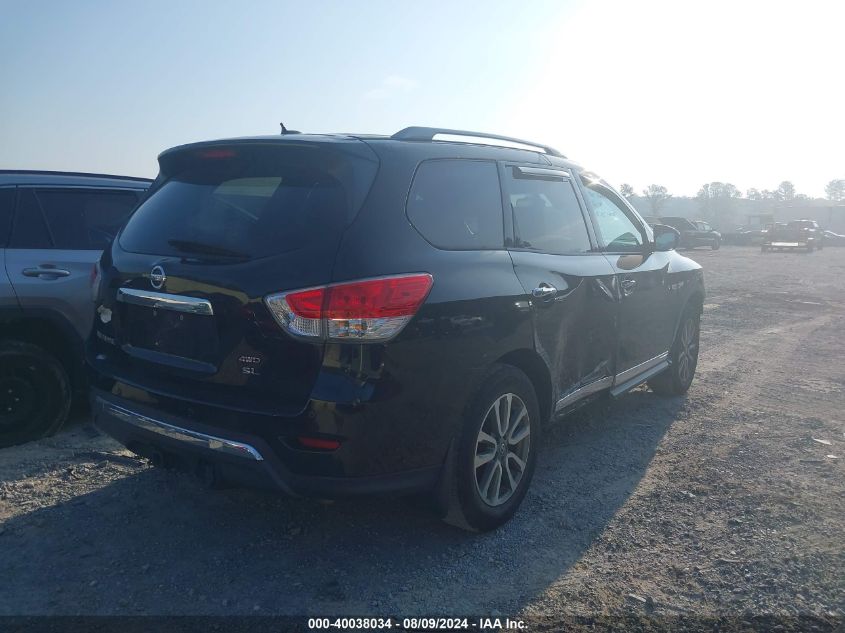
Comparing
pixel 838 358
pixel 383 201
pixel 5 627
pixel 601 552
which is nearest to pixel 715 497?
pixel 601 552

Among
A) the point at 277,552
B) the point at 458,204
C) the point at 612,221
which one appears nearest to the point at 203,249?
the point at 458,204

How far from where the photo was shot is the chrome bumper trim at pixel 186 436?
298 centimetres

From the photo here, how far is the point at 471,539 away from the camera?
3.69 metres

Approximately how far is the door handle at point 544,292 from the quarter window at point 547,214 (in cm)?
24

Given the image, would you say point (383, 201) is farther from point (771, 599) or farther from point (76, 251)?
point (76, 251)

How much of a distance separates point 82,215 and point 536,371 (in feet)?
11.5

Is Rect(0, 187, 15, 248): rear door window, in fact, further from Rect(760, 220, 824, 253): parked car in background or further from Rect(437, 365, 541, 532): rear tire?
Rect(760, 220, 824, 253): parked car in background

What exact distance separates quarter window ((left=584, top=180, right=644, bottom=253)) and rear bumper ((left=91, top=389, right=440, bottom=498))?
2405 mm

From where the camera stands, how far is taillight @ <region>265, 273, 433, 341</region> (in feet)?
9.48

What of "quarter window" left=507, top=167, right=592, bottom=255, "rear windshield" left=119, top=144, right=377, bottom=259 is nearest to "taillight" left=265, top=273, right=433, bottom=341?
"rear windshield" left=119, top=144, right=377, bottom=259

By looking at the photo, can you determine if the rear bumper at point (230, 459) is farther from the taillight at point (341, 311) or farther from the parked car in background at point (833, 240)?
the parked car in background at point (833, 240)

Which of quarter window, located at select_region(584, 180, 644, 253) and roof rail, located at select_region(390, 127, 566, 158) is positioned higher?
roof rail, located at select_region(390, 127, 566, 158)

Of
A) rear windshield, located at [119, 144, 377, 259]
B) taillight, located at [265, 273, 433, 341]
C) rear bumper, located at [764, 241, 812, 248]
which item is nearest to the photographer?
taillight, located at [265, 273, 433, 341]

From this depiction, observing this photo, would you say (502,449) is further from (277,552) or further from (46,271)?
(46,271)
